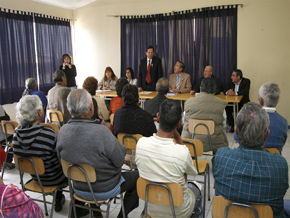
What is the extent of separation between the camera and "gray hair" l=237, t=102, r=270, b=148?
1.44 m

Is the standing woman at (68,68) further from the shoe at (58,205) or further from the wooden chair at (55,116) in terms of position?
the shoe at (58,205)

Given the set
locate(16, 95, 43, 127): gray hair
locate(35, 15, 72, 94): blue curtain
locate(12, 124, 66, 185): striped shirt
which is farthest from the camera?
locate(35, 15, 72, 94): blue curtain

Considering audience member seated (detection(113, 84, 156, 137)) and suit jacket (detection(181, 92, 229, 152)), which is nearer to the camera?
audience member seated (detection(113, 84, 156, 137))

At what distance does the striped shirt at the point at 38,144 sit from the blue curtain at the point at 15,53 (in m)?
4.18

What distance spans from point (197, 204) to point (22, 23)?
6.05 meters

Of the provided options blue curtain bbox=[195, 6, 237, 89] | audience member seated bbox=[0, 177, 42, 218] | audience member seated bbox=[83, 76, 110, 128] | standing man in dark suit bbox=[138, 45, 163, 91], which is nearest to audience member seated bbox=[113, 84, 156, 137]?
audience member seated bbox=[83, 76, 110, 128]

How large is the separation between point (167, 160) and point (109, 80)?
4.97m

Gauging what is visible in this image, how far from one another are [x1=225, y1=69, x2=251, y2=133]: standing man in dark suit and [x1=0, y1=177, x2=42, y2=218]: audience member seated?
4374mm

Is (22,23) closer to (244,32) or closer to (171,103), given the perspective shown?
(244,32)

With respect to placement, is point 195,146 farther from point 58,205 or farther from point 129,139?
point 58,205

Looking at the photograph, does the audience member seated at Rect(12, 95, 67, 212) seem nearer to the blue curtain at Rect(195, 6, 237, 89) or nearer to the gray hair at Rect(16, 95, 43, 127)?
the gray hair at Rect(16, 95, 43, 127)

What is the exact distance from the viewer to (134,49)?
22.4 ft

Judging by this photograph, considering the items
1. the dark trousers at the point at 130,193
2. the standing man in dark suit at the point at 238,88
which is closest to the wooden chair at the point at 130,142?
the dark trousers at the point at 130,193

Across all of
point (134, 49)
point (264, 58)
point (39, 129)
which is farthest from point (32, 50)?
point (264, 58)
